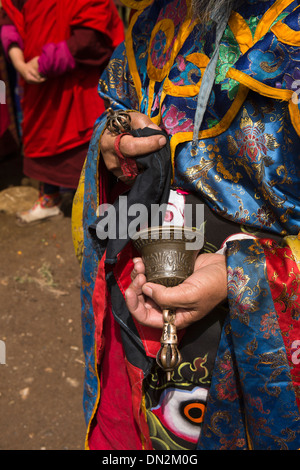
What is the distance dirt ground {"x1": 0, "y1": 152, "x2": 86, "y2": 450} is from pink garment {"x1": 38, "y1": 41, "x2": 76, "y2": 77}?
131 centimetres

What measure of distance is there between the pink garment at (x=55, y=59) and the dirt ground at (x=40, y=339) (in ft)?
4.29

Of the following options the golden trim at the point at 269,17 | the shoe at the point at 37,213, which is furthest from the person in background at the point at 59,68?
the golden trim at the point at 269,17

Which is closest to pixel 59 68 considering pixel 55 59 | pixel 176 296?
pixel 55 59

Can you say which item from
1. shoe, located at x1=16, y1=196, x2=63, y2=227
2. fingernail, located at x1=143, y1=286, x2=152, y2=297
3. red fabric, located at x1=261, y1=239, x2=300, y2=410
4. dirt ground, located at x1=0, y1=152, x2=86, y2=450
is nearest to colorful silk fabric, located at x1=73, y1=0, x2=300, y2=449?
red fabric, located at x1=261, y1=239, x2=300, y2=410

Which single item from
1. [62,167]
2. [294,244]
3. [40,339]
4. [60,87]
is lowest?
[40,339]

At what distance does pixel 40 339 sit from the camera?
284 cm

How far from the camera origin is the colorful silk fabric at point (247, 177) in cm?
101

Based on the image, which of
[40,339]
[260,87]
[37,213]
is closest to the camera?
[260,87]

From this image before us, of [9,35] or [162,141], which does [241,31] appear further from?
[9,35]

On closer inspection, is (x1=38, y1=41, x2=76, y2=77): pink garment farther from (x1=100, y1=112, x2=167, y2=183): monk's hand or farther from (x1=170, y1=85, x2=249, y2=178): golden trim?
(x1=170, y1=85, x2=249, y2=178): golden trim

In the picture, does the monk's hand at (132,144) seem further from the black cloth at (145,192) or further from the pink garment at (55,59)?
the pink garment at (55,59)

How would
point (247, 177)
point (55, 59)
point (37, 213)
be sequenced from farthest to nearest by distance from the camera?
point (37, 213) → point (55, 59) → point (247, 177)

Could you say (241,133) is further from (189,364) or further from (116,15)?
(116,15)

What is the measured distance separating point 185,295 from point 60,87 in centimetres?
271
